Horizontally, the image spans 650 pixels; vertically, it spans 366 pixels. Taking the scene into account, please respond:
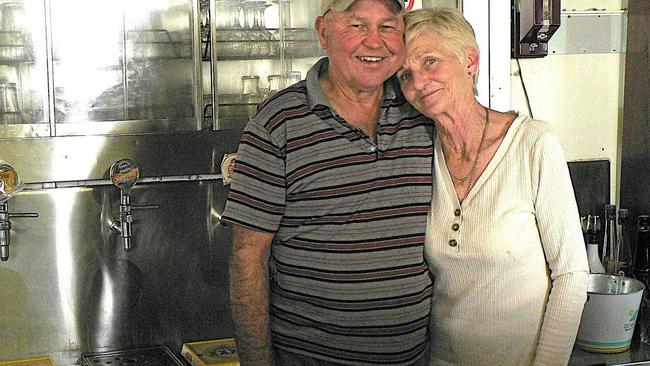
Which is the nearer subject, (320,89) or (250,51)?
(320,89)

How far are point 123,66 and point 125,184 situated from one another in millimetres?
403

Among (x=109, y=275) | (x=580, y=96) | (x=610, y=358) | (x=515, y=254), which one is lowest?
(x=610, y=358)

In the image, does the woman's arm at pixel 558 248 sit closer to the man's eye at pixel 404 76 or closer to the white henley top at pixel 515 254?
the white henley top at pixel 515 254

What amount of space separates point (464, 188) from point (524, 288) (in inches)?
8.8

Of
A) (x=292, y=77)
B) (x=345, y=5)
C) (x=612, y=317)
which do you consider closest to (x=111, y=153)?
(x=292, y=77)

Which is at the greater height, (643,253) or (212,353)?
(643,253)

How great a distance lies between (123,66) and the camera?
272cm

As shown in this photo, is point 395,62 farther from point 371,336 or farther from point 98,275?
point 98,275

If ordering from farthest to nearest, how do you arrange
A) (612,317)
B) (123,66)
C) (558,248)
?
(123,66)
(612,317)
(558,248)

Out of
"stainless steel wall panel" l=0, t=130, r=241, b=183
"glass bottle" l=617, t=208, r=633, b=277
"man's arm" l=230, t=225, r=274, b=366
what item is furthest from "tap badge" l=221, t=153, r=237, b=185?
"glass bottle" l=617, t=208, r=633, b=277

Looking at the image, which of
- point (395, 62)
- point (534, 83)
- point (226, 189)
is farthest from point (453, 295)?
point (534, 83)

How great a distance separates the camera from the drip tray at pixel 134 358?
8.13 feet

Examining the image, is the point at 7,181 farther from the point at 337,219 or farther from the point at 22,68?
the point at 337,219

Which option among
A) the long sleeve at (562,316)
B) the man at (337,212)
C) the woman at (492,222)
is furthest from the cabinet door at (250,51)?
the long sleeve at (562,316)
